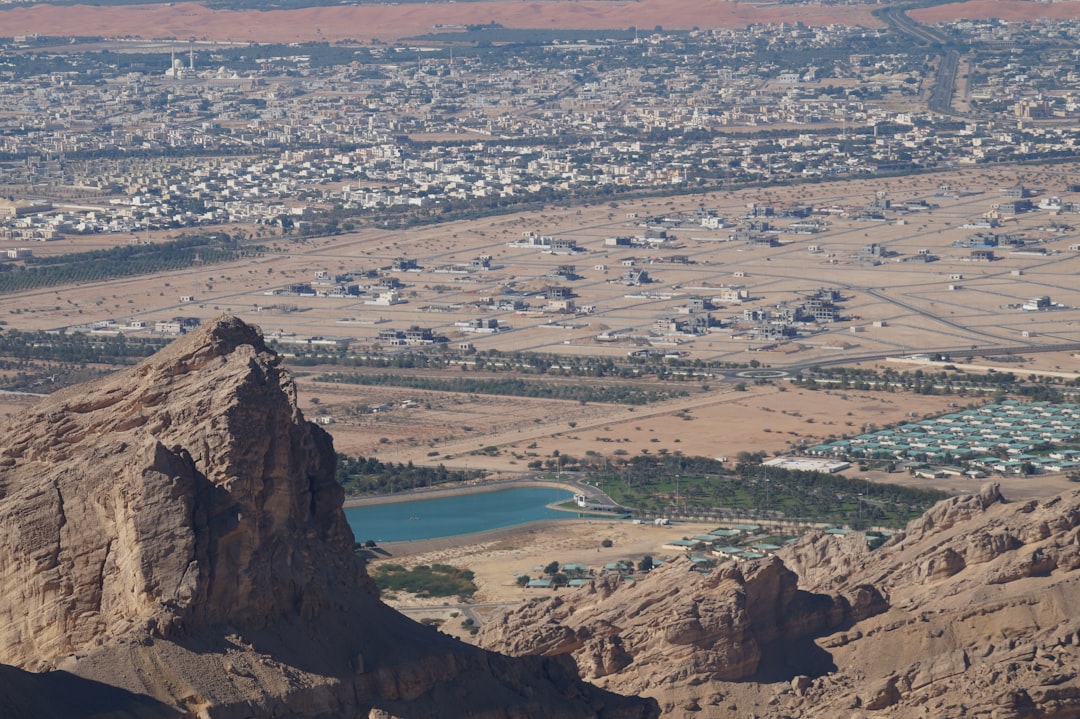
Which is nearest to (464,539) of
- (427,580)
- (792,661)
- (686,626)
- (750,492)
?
(427,580)

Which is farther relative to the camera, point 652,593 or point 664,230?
point 664,230

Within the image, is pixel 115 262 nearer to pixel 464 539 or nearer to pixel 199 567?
pixel 464 539

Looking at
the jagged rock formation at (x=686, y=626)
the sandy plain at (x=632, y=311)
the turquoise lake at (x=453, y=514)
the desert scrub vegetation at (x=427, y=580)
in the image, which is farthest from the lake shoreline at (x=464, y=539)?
the jagged rock formation at (x=686, y=626)

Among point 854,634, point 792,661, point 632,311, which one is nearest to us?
point 792,661

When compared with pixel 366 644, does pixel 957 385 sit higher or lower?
lower

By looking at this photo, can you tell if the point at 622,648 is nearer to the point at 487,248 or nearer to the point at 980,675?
the point at 980,675

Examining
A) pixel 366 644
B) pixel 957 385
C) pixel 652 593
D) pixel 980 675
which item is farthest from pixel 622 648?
pixel 957 385

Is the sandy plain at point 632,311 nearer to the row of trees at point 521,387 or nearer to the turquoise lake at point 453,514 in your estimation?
the row of trees at point 521,387
